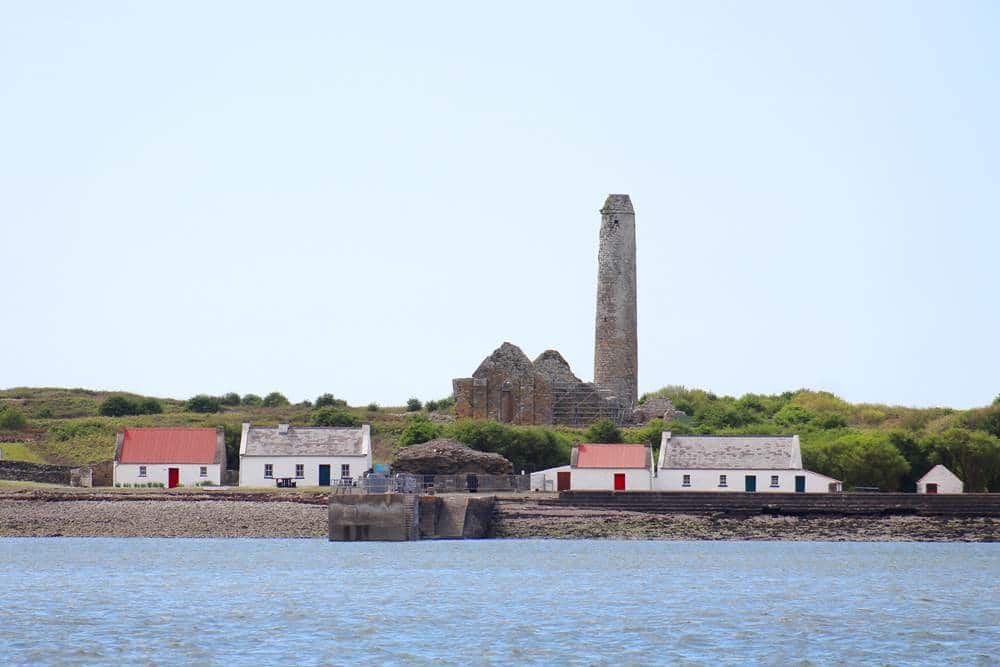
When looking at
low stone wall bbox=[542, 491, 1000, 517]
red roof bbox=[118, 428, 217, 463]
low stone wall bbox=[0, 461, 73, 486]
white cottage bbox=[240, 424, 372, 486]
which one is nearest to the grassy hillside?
red roof bbox=[118, 428, 217, 463]

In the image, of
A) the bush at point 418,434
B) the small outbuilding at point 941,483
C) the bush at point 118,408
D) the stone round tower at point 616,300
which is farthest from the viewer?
the bush at point 118,408

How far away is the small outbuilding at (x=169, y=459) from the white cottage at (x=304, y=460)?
50.1 inches

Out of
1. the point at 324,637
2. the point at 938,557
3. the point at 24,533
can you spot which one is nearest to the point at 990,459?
the point at 938,557

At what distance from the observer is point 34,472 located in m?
80.8

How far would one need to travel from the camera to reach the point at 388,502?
66.7 metres

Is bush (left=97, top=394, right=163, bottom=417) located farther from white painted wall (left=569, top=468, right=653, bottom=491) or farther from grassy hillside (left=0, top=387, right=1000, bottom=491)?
white painted wall (left=569, top=468, right=653, bottom=491)

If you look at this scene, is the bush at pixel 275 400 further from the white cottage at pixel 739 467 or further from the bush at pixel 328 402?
the white cottage at pixel 739 467

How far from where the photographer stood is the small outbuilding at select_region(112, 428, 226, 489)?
79938mm

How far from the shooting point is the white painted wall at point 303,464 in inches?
3157

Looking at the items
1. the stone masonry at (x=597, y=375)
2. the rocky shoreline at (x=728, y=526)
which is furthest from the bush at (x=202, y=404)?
the rocky shoreline at (x=728, y=526)

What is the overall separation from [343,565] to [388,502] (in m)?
9.50

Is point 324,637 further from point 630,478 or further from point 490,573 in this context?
point 630,478

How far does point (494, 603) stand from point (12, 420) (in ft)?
200

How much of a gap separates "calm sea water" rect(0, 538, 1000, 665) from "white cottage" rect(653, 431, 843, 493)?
902 centimetres
